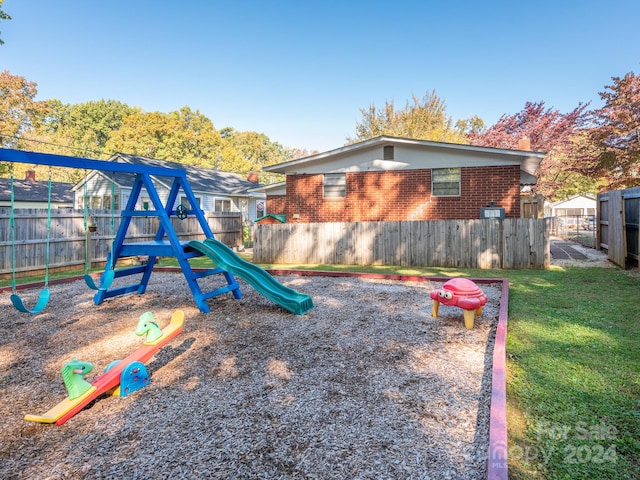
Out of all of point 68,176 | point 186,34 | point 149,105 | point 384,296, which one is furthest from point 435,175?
point 68,176

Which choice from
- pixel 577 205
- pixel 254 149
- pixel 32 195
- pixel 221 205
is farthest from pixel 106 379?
pixel 254 149

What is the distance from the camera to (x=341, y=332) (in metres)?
4.55

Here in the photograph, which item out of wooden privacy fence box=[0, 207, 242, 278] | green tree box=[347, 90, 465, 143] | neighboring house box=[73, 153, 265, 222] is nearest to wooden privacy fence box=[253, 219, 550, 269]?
wooden privacy fence box=[0, 207, 242, 278]

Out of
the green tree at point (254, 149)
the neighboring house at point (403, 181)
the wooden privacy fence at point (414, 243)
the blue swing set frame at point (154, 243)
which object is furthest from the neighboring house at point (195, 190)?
the green tree at point (254, 149)

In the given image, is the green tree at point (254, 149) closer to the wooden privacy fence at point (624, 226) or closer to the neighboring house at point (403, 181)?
the neighboring house at point (403, 181)

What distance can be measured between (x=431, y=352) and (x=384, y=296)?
9.05 feet

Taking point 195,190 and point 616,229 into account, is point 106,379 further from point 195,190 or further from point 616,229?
point 195,190

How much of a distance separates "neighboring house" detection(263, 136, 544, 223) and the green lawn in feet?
23.5

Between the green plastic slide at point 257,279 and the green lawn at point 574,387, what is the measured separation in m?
2.81

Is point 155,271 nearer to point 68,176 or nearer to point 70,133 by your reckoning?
point 68,176

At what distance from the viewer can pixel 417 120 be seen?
34312 mm

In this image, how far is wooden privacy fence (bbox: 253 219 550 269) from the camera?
10.1 meters

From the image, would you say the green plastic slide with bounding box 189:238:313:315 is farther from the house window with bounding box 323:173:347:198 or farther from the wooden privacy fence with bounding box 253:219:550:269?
the house window with bounding box 323:173:347:198

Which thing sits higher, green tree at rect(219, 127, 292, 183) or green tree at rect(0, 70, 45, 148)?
green tree at rect(219, 127, 292, 183)
